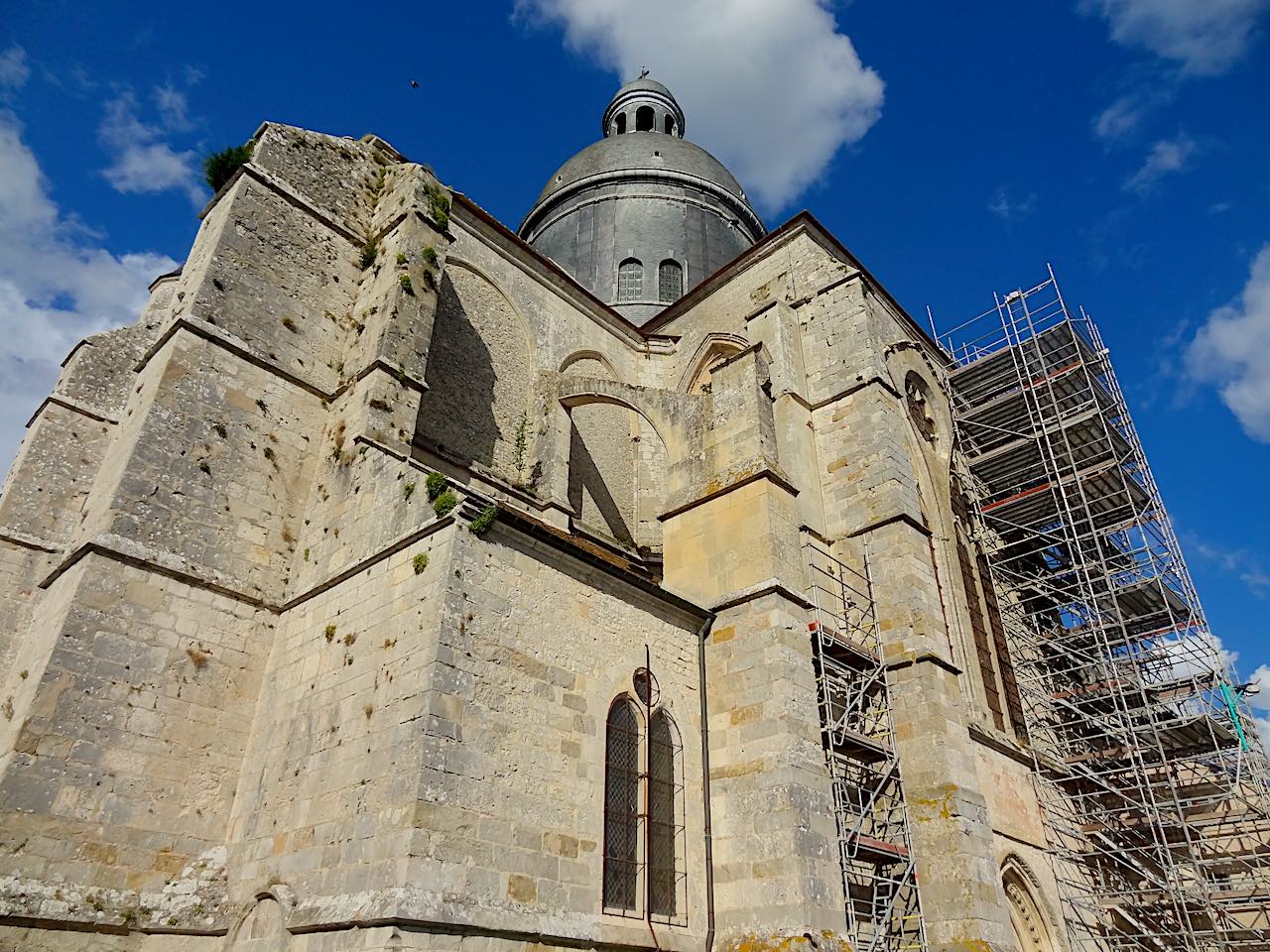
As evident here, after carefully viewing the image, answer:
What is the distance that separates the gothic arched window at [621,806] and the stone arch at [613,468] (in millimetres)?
4566

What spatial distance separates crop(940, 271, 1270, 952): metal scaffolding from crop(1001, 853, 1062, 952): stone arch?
62 cm

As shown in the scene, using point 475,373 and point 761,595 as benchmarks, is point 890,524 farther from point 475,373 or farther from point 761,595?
point 475,373

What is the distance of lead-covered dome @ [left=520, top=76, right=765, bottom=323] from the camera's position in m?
20.4

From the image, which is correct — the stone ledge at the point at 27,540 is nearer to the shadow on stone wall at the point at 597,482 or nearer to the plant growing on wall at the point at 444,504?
the plant growing on wall at the point at 444,504

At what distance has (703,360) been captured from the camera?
15.9 m

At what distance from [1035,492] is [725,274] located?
656 centimetres

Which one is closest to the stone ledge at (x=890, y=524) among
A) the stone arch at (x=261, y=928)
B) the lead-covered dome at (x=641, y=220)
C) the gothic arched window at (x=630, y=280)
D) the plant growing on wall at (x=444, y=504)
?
the plant growing on wall at (x=444, y=504)

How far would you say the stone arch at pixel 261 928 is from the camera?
20.8ft

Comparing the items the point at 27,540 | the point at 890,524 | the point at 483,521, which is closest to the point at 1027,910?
the point at 890,524

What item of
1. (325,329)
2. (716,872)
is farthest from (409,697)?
(325,329)

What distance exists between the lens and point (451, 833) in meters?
6.01

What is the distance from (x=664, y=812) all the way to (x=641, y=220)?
642 inches

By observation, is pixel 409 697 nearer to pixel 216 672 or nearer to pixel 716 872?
pixel 216 672

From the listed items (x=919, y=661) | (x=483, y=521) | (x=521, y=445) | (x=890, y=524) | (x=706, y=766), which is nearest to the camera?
(x=483, y=521)
